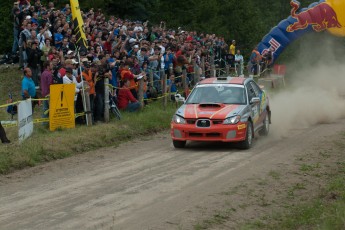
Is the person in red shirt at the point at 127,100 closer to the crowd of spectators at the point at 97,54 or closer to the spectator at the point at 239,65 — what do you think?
the crowd of spectators at the point at 97,54

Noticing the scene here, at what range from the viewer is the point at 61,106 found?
18.7m

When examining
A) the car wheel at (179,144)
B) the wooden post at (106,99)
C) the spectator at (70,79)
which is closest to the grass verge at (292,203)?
the car wheel at (179,144)

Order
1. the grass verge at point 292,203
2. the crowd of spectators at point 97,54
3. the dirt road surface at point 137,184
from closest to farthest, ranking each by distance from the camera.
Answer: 1. the grass verge at point 292,203
2. the dirt road surface at point 137,184
3. the crowd of spectators at point 97,54

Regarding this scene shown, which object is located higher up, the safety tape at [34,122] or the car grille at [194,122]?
the safety tape at [34,122]

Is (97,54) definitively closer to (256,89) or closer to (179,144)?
(256,89)

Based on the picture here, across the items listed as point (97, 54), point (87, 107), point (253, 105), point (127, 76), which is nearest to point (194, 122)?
point (253, 105)

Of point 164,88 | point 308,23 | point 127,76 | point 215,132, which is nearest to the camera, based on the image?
point 215,132

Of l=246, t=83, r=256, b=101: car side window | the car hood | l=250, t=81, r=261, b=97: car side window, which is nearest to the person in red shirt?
l=250, t=81, r=261, b=97: car side window

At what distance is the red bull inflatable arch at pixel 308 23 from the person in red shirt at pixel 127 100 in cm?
1374

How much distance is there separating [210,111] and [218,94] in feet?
3.66

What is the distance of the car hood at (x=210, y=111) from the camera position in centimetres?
1719

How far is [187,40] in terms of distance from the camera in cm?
3111

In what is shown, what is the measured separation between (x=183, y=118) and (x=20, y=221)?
24.8 feet

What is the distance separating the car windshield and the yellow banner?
3189mm
